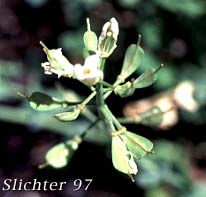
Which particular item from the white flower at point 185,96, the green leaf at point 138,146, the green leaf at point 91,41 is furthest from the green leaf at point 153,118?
the white flower at point 185,96

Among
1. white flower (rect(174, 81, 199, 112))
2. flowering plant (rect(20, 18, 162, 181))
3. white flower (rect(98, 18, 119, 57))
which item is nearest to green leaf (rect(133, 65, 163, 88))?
flowering plant (rect(20, 18, 162, 181))

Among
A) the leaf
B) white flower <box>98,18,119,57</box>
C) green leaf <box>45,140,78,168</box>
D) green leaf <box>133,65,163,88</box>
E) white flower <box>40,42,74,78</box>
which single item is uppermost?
white flower <box>98,18,119,57</box>

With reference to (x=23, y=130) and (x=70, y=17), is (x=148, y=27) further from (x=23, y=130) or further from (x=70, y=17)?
(x=23, y=130)

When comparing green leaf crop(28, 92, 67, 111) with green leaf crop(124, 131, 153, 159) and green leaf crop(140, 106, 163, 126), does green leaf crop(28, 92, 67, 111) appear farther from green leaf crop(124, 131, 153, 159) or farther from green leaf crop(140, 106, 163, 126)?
green leaf crop(140, 106, 163, 126)

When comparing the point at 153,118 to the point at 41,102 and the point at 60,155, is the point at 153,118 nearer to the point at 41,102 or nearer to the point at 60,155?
the point at 60,155

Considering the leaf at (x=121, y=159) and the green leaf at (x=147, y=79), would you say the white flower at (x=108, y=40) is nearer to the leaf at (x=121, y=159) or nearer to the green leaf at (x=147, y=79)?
the green leaf at (x=147, y=79)

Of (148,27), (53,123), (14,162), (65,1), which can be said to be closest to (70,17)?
(65,1)
